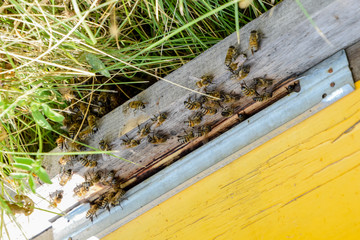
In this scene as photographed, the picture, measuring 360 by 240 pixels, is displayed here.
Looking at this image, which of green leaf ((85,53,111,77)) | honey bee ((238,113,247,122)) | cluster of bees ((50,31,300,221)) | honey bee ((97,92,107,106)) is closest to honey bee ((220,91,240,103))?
cluster of bees ((50,31,300,221))

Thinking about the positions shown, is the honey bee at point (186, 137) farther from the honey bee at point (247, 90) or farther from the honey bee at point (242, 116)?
the honey bee at point (247, 90)

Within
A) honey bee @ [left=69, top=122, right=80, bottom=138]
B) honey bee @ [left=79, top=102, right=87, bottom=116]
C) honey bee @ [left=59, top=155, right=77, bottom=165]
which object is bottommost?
honey bee @ [left=59, top=155, right=77, bottom=165]

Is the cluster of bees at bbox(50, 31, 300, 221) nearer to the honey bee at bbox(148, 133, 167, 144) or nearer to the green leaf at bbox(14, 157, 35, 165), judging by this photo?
the honey bee at bbox(148, 133, 167, 144)

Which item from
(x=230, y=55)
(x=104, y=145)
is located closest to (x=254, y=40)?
(x=230, y=55)

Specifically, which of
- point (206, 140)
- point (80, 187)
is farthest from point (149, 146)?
point (80, 187)

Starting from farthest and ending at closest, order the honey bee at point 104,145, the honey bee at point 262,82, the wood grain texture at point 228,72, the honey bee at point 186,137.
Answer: the honey bee at point 104,145 → the honey bee at point 186,137 → the honey bee at point 262,82 → the wood grain texture at point 228,72

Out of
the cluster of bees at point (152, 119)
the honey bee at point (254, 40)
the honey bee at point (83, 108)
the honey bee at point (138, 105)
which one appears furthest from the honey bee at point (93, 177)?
the honey bee at point (254, 40)

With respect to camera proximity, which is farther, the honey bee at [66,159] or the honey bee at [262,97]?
the honey bee at [66,159]
